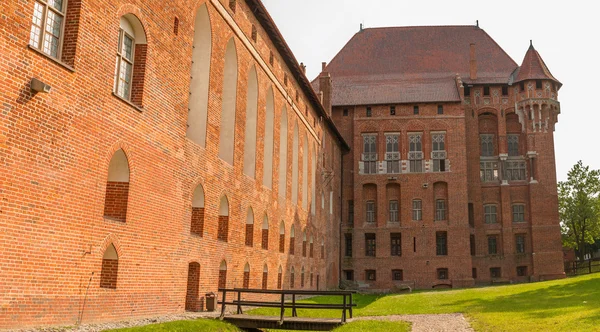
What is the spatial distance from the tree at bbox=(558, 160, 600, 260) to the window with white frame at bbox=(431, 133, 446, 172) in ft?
41.8

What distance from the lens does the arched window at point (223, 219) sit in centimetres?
1767

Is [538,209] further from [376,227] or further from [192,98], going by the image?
[192,98]

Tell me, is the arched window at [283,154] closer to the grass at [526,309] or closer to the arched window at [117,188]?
the grass at [526,309]

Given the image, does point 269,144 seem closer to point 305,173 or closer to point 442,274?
point 305,173

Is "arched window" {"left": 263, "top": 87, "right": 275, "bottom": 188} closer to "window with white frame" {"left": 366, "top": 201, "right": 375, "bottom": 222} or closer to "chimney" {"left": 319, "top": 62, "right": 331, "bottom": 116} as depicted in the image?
"chimney" {"left": 319, "top": 62, "right": 331, "bottom": 116}

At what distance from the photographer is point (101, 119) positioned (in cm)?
1095

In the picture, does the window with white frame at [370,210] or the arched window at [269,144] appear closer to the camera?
the arched window at [269,144]

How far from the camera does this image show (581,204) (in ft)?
146

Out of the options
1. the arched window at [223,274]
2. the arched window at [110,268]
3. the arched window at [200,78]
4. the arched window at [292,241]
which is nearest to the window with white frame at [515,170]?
the arched window at [292,241]

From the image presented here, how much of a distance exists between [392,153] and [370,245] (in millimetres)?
6864

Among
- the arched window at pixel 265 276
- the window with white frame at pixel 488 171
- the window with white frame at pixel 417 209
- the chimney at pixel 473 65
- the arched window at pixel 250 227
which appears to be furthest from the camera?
the chimney at pixel 473 65

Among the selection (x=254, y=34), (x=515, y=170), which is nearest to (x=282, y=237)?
(x=254, y=34)

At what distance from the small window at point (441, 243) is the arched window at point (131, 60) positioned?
102 feet

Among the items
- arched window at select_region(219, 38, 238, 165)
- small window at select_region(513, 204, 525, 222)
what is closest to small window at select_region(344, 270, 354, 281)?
small window at select_region(513, 204, 525, 222)
